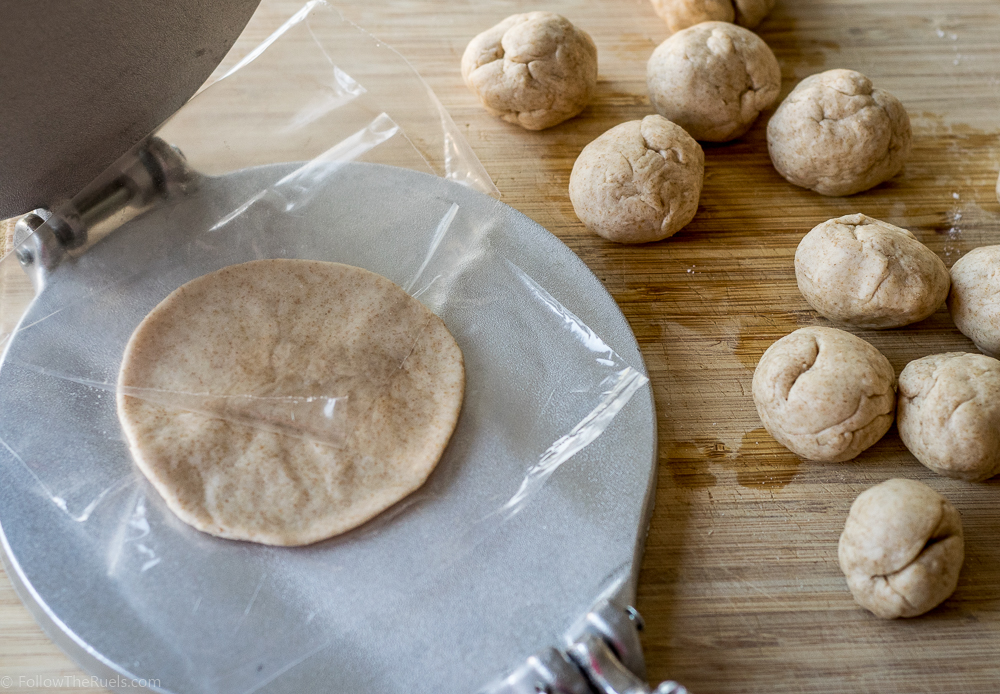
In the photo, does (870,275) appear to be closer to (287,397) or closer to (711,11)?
(711,11)

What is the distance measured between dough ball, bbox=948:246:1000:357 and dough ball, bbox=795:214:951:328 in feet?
0.11

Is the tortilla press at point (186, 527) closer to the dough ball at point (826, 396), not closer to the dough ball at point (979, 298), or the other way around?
the dough ball at point (826, 396)

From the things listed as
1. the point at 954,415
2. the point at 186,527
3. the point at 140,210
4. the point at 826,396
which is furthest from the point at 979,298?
the point at 140,210

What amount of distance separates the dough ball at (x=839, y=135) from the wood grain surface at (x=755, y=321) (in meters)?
0.06

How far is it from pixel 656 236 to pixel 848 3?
1.22 metres

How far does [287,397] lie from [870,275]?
3.69 feet

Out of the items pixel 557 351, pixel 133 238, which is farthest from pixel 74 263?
pixel 557 351

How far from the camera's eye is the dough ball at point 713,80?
1879mm

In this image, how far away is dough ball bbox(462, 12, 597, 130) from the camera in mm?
1900

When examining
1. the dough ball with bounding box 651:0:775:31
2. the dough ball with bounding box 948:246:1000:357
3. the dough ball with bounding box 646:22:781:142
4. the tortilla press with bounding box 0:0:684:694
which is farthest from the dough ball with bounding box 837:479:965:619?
the dough ball with bounding box 651:0:775:31

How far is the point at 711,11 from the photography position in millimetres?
2162

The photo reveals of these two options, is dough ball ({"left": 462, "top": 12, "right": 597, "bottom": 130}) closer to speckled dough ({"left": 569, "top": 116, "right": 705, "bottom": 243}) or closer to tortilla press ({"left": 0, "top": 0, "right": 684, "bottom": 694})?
speckled dough ({"left": 569, "top": 116, "right": 705, "bottom": 243})

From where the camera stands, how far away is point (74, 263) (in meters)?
1.58

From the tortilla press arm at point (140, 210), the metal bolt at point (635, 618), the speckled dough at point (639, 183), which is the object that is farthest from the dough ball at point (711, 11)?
the metal bolt at point (635, 618)
